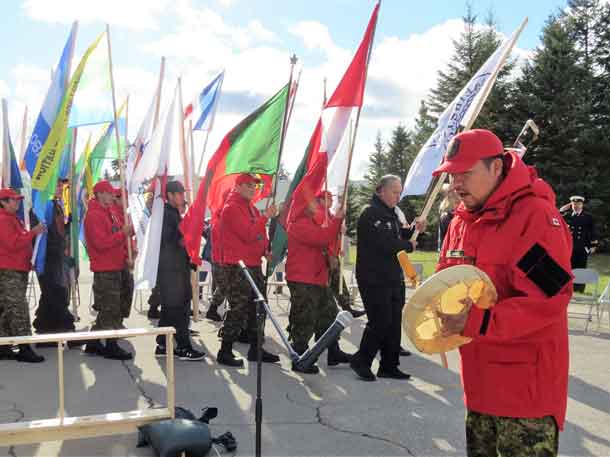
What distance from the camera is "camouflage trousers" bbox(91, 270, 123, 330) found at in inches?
288

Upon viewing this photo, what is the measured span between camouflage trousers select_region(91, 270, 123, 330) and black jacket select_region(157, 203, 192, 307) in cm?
56

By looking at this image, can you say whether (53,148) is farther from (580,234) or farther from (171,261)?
(580,234)

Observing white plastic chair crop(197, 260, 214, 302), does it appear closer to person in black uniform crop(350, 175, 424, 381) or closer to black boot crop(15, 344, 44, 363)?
black boot crop(15, 344, 44, 363)

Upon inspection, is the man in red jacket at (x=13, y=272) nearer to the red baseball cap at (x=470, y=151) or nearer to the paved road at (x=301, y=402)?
the paved road at (x=301, y=402)

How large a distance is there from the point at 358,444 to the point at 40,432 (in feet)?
7.21

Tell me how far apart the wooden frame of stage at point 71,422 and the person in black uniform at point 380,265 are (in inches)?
99.8

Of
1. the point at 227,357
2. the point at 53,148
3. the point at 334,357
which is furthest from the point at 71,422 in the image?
the point at 53,148

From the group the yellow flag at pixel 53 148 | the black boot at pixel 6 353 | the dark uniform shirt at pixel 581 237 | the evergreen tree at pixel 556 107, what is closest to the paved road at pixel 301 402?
the black boot at pixel 6 353

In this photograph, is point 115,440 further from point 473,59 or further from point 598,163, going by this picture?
point 473,59

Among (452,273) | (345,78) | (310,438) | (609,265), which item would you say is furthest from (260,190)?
(609,265)

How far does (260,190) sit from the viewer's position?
8.62m

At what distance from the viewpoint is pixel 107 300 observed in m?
7.34

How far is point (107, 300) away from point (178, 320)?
33.8 inches

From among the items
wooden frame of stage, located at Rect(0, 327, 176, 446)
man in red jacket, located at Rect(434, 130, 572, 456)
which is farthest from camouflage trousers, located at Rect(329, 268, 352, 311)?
man in red jacket, located at Rect(434, 130, 572, 456)
